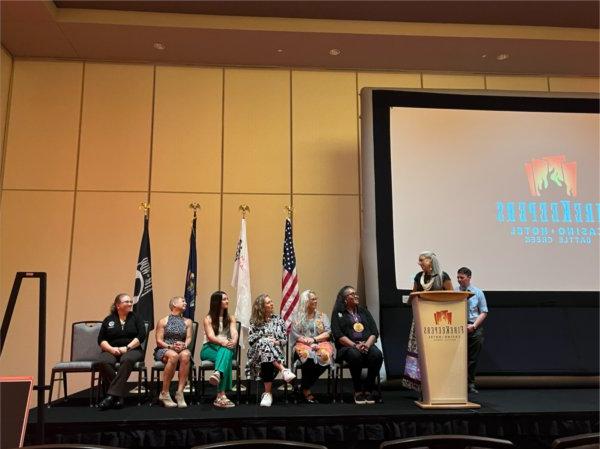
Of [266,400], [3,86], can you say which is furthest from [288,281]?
[3,86]

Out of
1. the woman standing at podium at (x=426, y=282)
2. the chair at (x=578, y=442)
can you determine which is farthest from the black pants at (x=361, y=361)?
the chair at (x=578, y=442)

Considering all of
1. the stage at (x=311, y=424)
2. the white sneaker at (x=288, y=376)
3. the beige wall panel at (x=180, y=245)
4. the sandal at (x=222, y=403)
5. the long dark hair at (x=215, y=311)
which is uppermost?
the beige wall panel at (x=180, y=245)

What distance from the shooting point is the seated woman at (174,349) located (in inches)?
170

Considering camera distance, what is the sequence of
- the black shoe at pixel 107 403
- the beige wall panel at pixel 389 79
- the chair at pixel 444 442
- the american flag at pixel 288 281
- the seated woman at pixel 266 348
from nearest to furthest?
the chair at pixel 444 442 → the black shoe at pixel 107 403 → the seated woman at pixel 266 348 → the american flag at pixel 288 281 → the beige wall panel at pixel 389 79

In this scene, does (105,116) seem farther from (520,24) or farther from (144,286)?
(520,24)

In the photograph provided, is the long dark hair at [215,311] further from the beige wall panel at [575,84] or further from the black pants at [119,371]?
the beige wall panel at [575,84]

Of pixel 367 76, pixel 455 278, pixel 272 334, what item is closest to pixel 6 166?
pixel 272 334

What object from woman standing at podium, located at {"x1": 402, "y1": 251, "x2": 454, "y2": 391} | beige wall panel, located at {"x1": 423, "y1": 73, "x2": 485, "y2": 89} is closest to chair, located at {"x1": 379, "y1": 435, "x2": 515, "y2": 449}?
woman standing at podium, located at {"x1": 402, "y1": 251, "x2": 454, "y2": 391}

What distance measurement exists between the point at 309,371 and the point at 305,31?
397cm

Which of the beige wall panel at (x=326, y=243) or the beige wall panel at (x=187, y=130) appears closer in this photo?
the beige wall panel at (x=326, y=243)

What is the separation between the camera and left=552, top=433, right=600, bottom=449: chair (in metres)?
1.76

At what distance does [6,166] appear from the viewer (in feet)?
21.5

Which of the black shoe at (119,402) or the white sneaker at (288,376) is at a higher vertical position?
the white sneaker at (288,376)

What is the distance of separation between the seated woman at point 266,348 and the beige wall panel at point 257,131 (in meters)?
2.47
